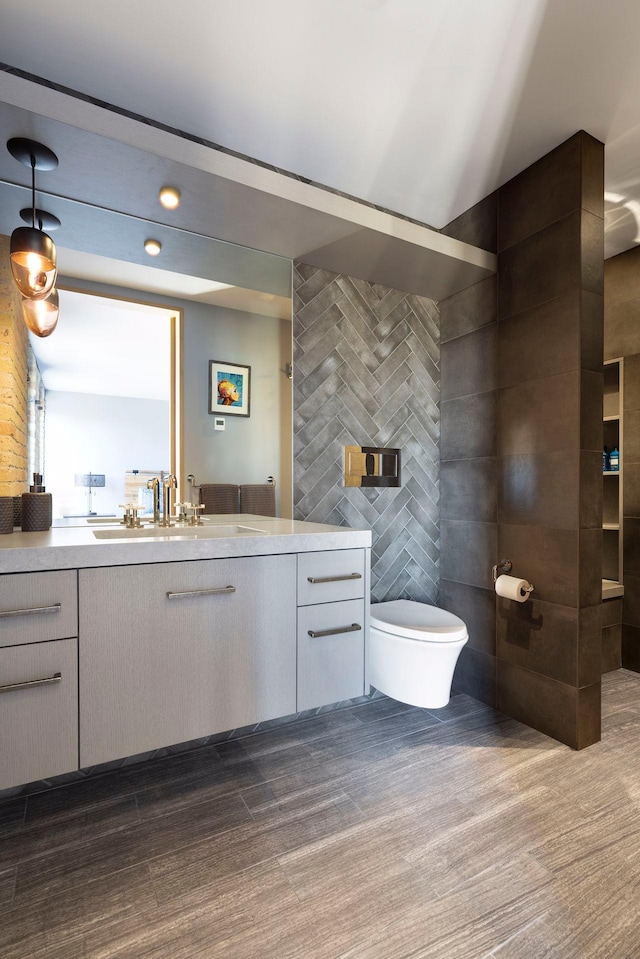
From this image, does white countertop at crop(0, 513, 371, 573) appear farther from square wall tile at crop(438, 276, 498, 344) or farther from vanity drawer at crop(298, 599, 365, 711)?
square wall tile at crop(438, 276, 498, 344)

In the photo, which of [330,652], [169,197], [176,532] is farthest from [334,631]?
[169,197]

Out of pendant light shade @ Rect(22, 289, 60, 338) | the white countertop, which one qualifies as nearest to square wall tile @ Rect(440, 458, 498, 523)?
the white countertop

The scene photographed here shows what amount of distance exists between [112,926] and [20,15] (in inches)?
94.6

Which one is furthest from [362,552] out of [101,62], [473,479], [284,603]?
[101,62]

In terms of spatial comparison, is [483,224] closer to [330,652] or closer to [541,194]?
[541,194]

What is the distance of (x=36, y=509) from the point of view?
179cm

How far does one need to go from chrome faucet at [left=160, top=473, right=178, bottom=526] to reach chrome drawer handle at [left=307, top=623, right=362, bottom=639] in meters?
0.76

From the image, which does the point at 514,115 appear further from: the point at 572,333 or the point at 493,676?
the point at 493,676

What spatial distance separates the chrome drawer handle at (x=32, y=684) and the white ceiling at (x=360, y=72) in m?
1.85

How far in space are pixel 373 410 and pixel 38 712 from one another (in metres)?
1.89

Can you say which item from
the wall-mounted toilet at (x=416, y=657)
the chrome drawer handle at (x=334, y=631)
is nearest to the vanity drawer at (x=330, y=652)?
the chrome drawer handle at (x=334, y=631)

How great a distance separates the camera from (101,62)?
1.57 m

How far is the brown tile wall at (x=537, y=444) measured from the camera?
1985 millimetres

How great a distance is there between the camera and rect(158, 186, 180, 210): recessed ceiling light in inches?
68.9
